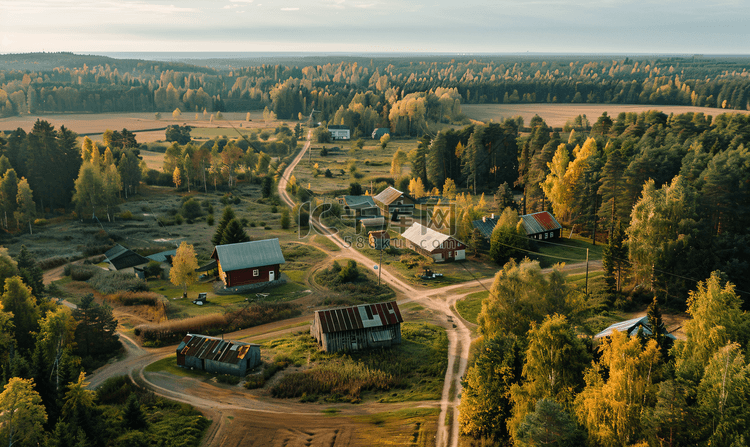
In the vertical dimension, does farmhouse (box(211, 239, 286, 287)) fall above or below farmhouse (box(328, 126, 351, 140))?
below

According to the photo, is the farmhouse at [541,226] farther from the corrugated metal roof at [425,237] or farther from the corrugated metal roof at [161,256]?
the corrugated metal roof at [161,256]

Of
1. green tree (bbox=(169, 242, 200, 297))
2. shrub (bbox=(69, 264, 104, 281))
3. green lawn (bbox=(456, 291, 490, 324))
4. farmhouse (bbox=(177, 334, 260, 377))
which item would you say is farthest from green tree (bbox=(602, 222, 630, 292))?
shrub (bbox=(69, 264, 104, 281))

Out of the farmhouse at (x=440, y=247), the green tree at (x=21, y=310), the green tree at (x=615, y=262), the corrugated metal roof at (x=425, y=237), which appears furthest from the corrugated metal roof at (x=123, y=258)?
the green tree at (x=615, y=262)

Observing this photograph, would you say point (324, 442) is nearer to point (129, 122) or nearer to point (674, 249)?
point (674, 249)

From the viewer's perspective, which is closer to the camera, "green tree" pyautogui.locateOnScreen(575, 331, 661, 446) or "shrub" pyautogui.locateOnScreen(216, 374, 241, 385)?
"green tree" pyautogui.locateOnScreen(575, 331, 661, 446)

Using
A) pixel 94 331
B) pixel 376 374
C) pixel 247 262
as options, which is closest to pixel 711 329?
pixel 376 374

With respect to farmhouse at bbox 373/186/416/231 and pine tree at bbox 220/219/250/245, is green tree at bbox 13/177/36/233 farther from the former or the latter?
farmhouse at bbox 373/186/416/231

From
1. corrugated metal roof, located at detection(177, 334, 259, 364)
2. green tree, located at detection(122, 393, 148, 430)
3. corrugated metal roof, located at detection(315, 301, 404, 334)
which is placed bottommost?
corrugated metal roof, located at detection(177, 334, 259, 364)
